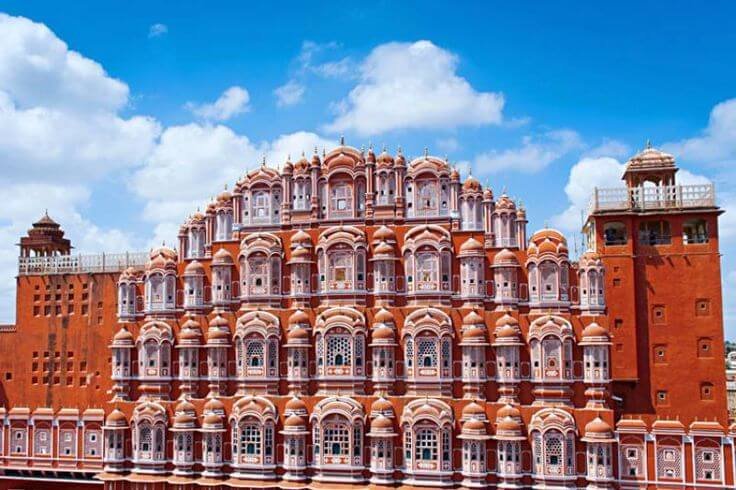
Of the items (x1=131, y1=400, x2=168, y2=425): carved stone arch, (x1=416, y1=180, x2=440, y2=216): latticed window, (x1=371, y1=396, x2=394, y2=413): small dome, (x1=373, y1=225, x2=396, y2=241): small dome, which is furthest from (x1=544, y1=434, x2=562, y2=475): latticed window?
(x1=131, y1=400, x2=168, y2=425): carved stone arch

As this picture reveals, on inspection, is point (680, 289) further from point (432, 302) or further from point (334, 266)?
point (334, 266)

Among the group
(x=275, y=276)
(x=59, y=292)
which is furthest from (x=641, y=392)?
(x=59, y=292)

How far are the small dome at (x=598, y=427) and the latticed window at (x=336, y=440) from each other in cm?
1099

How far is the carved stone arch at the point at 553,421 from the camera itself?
32.0 meters

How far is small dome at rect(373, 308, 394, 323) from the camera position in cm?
3466

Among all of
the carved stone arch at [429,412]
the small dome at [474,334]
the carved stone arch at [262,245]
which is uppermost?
the carved stone arch at [262,245]

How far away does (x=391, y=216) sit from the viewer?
36.6m

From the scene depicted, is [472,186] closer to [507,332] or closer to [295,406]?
[507,332]

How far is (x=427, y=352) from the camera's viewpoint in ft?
113

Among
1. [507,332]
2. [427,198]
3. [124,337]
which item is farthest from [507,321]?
[124,337]

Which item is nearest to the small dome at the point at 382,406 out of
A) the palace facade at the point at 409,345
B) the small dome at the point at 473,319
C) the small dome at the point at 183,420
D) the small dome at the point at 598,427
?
the palace facade at the point at 409,345

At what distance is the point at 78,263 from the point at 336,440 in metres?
23.7

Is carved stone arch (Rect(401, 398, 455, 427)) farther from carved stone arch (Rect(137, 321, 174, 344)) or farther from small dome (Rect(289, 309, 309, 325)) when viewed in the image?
carved stone arch (Rect(137, 321, 174, 344))

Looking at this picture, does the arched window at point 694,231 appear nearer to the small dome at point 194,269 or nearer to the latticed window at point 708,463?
the latticed window at point 708,463
